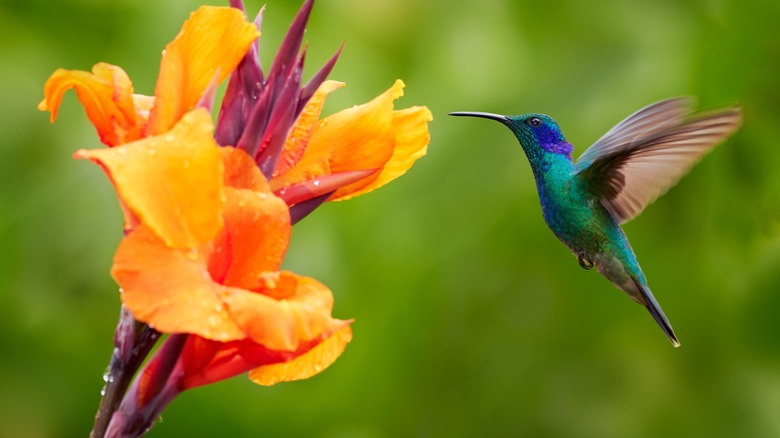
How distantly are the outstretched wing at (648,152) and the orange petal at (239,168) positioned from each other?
1.86 feet

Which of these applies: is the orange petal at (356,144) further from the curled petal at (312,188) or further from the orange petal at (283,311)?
the orange petal at (283,311)

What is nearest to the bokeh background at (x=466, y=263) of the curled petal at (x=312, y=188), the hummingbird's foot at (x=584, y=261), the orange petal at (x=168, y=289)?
the hummingbird's foot at (x=584, y=261)

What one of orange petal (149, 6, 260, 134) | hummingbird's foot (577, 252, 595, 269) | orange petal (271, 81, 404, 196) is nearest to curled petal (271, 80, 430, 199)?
orange petal (271, 81, 404, 196)

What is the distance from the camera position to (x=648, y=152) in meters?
1.18

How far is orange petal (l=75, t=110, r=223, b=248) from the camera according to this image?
2.02 feet

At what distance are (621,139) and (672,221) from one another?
852 millimetres

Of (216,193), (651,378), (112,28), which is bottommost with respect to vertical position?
(651,378)

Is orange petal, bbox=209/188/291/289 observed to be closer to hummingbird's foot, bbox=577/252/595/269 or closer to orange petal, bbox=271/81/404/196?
orange petal, bbox=271/81/404/196

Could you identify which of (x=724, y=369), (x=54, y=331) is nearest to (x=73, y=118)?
(x=54, y=331)

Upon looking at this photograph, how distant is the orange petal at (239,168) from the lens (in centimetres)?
68

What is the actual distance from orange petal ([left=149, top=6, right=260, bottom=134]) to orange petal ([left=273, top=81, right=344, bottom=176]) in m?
0.08

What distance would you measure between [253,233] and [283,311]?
9cm

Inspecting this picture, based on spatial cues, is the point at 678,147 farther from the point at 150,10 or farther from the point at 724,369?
the point at 150,10

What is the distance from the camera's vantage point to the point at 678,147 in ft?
3.80
